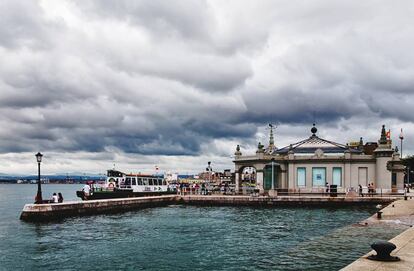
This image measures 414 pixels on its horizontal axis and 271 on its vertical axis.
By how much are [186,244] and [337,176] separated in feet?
114

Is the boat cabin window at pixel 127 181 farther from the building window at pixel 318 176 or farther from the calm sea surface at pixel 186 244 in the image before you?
the building window at pixel 318 176

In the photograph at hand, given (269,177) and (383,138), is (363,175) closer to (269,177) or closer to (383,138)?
(383,138)

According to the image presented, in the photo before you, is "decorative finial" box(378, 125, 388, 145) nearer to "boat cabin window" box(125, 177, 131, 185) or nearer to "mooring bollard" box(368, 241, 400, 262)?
"boat cabin window" box(125, 177, 131, 185)

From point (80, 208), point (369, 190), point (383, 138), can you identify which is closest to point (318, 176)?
point (369, 190)

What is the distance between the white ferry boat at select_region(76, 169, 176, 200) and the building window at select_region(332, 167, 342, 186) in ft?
75.5

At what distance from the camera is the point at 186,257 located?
65.0 ft

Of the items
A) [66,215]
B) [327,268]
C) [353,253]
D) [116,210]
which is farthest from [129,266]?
[116,210]

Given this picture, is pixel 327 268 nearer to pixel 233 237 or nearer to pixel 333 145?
pixel 233 237

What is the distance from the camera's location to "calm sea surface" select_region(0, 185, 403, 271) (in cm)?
1812

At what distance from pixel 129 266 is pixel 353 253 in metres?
9.21

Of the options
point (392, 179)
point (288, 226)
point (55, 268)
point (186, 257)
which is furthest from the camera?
point (392, 179)

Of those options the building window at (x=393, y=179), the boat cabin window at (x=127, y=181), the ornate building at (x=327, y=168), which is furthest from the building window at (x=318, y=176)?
the boat cabin window at (x=127, y=181)

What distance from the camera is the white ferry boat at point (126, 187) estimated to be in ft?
171

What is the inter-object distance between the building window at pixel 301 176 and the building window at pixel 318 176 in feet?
3.61
